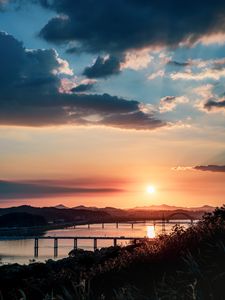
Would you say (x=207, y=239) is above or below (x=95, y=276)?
above

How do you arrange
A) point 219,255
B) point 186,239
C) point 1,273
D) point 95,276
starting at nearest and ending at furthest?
point 219,255 → point 186,239 → point 95,276 → point 1,273

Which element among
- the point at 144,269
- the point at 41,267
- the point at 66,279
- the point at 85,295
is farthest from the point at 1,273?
the point at 85,295

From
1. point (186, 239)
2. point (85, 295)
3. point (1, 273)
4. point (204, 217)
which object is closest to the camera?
point (85, 295)

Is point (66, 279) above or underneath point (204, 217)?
underneath

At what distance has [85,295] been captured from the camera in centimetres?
640

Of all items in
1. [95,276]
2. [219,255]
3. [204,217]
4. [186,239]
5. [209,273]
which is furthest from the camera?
[204,217]

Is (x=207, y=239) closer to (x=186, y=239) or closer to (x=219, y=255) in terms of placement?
(x=186, y=239)

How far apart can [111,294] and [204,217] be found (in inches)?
290

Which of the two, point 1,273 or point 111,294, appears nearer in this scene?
point 111,294

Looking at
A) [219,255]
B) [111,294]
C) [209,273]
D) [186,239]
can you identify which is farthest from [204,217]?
[209,273]

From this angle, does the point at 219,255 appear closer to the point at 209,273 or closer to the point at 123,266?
the point at 209,273

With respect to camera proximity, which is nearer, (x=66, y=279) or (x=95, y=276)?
(x=95, y=276)

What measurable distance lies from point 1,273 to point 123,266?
34.4m

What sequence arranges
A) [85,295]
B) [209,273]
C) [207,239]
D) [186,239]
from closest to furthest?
[85,295], [209,273], [207,239], [186,239]
